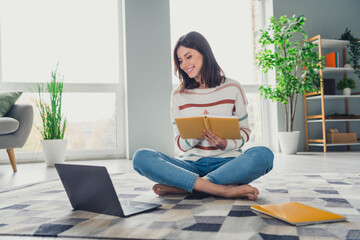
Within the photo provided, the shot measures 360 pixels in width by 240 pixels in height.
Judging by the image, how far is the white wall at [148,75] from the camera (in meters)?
3.70

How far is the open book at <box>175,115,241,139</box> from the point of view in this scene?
122 cm

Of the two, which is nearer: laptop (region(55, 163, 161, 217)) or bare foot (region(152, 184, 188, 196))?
laptop (region(55, 163, 161, 217))

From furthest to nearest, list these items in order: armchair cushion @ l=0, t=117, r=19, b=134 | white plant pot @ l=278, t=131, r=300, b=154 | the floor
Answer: white plant pot @ l=278, t=131, r=300, b=154 → armchair cushion @ l=0, t=117, r=19, b=134 → the floor

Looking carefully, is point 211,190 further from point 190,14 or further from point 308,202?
point 190,14

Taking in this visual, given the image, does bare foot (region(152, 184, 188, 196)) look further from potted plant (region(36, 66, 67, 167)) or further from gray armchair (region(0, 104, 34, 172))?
potted plant (region(36, 66, 67, 167))

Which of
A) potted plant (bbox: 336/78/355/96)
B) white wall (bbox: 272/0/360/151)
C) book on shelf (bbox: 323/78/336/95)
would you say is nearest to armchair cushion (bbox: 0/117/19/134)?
white wall (bbox: 272/0/360/151)

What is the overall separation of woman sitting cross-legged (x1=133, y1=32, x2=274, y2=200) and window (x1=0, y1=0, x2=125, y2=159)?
2397 millimetres

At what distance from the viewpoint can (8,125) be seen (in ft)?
8.63

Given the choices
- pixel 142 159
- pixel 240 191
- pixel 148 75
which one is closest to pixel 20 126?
pixel 148 75

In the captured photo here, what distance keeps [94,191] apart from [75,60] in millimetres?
3062

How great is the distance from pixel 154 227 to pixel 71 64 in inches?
129

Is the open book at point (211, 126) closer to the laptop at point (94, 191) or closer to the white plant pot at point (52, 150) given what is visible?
the laptop at point (94, 191)

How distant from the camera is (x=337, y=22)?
4336 mm

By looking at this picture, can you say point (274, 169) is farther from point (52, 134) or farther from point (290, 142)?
point (52, 134)
